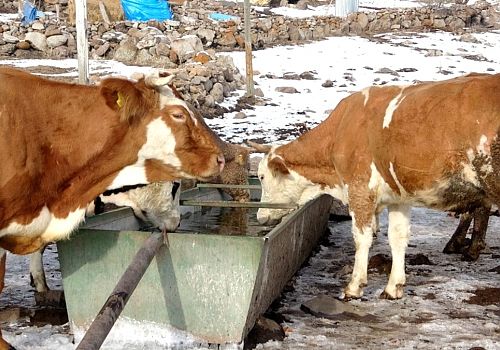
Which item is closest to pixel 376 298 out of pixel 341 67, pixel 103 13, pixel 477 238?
pixel 477 238

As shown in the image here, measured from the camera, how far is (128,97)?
174 inches

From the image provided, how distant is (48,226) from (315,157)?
3279 mm

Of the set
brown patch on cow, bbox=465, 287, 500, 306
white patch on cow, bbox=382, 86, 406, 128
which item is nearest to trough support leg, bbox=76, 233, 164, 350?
white patch on cow, bbox=382, 86, 406, 128

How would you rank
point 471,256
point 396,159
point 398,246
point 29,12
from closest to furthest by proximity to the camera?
point 396,159, point 398,246, point 471,256, point 29,12

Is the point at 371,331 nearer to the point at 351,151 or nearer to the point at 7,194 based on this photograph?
the point at 351,151

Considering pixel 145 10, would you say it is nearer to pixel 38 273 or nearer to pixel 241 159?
pixel 241 159

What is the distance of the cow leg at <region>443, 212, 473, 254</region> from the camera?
791 cm

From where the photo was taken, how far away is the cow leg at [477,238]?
768cm

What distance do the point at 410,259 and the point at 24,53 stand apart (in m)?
16.3

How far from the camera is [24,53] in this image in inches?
826

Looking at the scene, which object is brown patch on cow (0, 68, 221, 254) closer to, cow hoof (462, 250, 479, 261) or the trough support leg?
the trough support leg

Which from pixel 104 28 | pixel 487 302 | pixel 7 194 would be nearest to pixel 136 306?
pixel 7 194

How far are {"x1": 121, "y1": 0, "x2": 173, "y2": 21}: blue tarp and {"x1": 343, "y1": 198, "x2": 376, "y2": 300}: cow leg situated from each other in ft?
72.9

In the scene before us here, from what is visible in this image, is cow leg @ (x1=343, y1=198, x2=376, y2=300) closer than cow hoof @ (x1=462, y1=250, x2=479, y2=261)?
Yes
